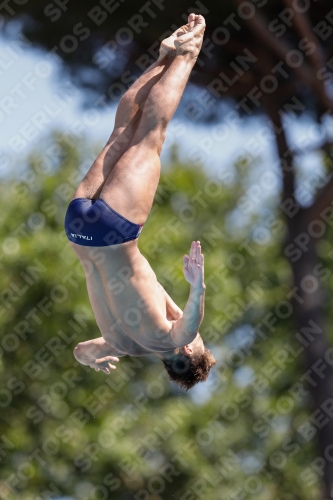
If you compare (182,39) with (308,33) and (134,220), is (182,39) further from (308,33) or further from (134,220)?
(308,33)

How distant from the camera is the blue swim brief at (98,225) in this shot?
4336 mm

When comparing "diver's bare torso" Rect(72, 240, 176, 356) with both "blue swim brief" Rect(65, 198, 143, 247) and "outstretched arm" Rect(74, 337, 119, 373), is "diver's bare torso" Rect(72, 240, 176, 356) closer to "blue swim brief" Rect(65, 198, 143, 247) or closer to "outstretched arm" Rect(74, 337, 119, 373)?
"blue swim brief" Rect(65, 198, 143, 247)

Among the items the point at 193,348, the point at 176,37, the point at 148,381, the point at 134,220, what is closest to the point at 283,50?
the point at 148,381

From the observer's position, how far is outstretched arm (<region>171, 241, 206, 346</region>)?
4.22m

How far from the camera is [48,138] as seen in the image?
10688 mm

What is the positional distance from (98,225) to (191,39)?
1.20 meters

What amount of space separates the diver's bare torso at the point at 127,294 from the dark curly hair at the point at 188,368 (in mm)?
295

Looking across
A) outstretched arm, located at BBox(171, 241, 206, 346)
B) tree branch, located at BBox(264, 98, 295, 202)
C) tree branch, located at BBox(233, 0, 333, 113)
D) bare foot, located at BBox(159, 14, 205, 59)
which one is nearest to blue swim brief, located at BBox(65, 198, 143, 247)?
outstretched arm, located at BBox(171, 241, 206, 346)

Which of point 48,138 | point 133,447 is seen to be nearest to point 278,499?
point 133,447

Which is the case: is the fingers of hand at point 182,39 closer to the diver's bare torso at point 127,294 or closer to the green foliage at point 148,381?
the diver's bare torso at point 127,294

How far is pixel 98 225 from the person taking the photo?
14.2ft

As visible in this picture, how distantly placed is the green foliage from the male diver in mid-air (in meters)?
5.99

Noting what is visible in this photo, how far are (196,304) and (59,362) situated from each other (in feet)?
22.9

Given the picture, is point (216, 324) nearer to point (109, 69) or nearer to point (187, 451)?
point (187, 451)
